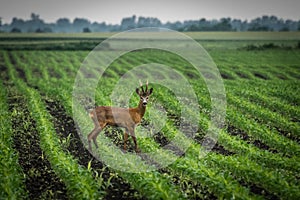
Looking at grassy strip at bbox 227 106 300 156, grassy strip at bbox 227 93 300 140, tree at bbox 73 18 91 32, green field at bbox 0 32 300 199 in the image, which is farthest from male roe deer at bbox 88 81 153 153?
tree at bbox 73 18 91 32

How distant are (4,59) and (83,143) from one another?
3053 cm

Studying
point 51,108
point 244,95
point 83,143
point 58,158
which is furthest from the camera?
point 244,95

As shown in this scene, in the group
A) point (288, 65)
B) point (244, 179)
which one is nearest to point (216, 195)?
point (244, 179)

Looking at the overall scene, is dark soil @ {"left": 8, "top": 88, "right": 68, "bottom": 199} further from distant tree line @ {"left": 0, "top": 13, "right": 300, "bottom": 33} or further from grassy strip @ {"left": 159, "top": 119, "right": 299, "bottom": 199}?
distant tree line @ {"left": 0, "top": 13, "right": 300, "bottom": 33}

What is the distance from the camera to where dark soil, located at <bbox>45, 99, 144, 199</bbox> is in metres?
8.90

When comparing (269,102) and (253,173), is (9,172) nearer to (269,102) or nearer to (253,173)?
(253,173)

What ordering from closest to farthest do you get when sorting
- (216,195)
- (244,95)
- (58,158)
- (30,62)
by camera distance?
(216,195), (58,158), (244,95), (30,62)

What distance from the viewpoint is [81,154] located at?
450 inches

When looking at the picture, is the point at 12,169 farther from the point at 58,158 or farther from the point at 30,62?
the point at 30,62

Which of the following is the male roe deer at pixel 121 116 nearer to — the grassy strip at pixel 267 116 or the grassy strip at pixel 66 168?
the grassy strip at pixel 66 168

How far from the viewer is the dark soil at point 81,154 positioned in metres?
8.90

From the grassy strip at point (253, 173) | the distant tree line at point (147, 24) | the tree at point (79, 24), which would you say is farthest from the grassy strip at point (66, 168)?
the tree at point (79, 24)

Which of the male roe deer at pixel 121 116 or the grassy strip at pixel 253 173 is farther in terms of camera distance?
the male roe deer at pixel 121 116

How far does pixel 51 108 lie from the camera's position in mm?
17688
